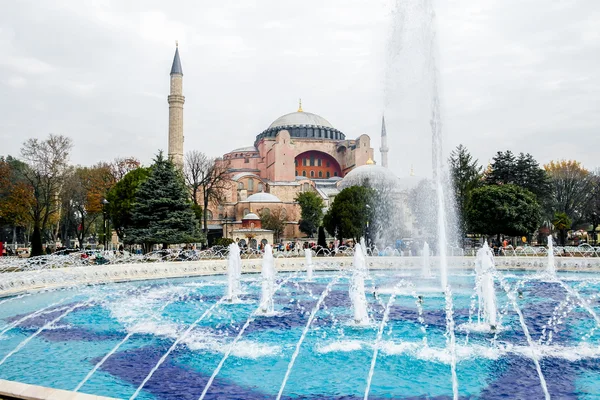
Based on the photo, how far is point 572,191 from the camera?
35531 millimetres

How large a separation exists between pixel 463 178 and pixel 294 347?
26.7m

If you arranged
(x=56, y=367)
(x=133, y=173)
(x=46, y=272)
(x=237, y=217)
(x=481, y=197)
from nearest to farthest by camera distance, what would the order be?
(x=56, y=367) < (x=46, y=272) < (x=133, y=173) < (x=481, y=197) < (x=237, y=217)

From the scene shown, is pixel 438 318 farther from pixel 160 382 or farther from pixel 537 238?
pixel 537 238

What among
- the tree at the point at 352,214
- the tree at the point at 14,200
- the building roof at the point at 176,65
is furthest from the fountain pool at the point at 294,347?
the building roof at the point at 176,65

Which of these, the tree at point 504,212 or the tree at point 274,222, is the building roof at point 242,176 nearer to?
the tree at point 274,222

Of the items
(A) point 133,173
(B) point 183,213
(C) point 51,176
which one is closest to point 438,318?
(B) point 183,213

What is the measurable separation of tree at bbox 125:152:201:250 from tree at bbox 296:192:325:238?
2207cm

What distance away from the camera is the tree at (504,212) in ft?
86.2

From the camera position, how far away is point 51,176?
27.4m

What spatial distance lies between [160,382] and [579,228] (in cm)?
3868

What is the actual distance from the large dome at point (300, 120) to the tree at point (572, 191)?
30781 mm

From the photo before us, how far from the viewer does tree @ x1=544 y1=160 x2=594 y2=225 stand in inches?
1377

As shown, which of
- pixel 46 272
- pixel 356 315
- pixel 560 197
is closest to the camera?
pixel 356 315

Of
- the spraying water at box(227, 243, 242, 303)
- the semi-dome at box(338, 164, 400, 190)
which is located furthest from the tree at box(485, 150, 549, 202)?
the spraying water at box(227, 243, 242, 303)
